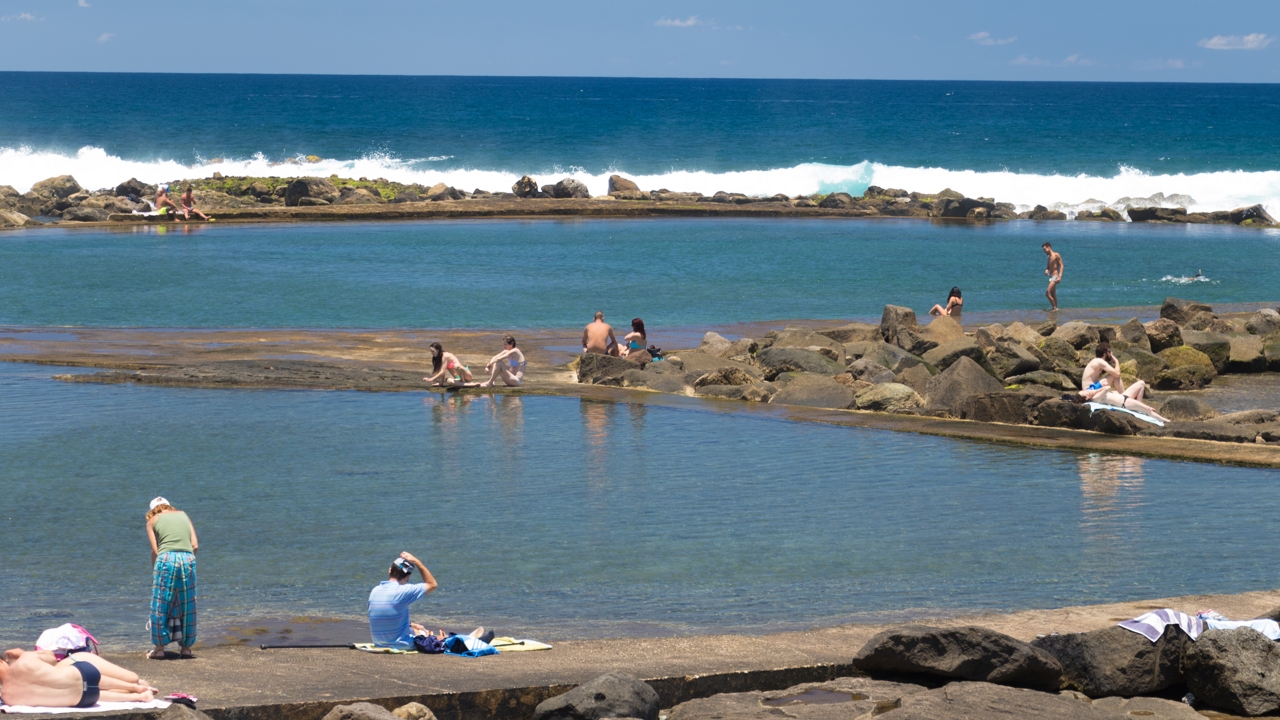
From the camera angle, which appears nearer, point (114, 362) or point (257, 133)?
point (114, 362)

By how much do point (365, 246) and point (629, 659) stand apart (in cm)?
3624

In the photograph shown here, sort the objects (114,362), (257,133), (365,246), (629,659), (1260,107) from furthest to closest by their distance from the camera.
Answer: (1260,107) < (257,133) < (365,246) < (114,362) < (629,659)

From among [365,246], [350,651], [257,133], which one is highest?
[257,133]

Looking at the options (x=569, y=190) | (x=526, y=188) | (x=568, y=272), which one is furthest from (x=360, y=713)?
(x=526, y=188)

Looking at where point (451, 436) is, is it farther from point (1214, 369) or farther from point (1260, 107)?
point (1260, 107)

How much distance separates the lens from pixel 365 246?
44.5 meters

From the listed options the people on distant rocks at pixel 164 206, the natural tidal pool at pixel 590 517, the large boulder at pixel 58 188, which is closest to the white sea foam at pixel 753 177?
the large boulder at pixel 58 188

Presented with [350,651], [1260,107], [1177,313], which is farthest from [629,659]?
[1260,107]

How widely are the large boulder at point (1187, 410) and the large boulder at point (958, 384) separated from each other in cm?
250

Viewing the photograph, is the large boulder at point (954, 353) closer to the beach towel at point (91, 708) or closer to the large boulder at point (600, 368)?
the large boulder at point (600, 368)

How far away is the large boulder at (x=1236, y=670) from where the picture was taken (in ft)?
30.0

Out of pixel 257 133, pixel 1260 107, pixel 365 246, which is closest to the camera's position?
pixel 365 246

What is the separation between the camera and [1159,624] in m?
9.72

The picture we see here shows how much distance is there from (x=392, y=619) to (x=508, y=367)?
13.0m
